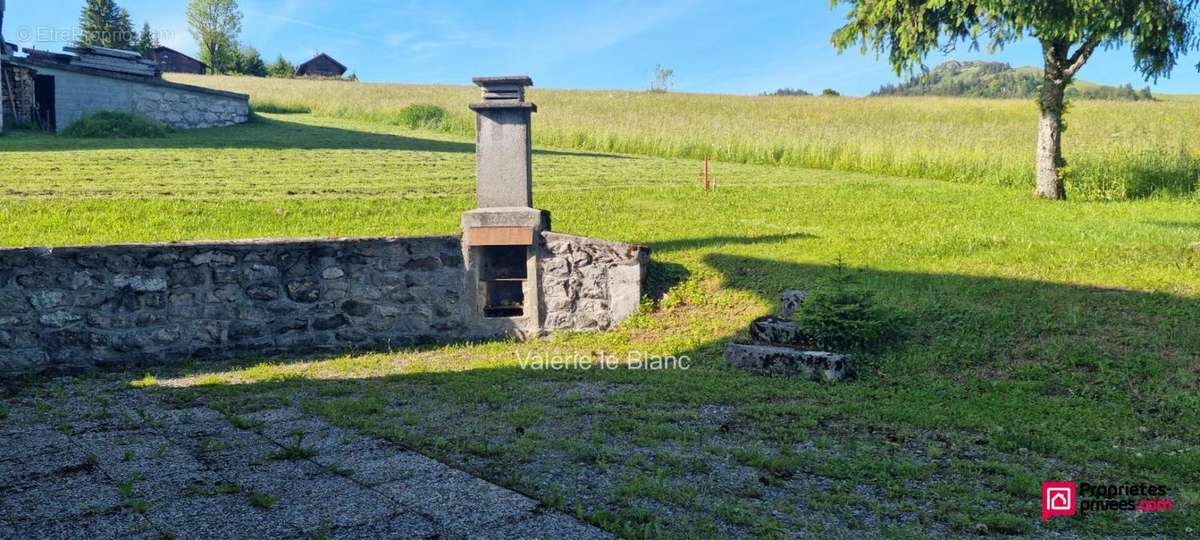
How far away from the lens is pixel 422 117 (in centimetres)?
3434

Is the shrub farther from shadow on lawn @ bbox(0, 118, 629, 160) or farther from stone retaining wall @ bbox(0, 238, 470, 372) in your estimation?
stone retaining wall @ bbox(0, 238, 470, 372)

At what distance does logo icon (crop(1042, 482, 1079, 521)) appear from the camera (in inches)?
183

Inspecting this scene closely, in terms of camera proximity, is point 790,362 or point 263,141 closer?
point 790,362

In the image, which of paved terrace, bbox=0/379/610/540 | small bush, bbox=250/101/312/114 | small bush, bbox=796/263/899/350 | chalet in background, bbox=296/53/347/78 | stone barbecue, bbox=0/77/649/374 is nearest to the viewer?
paved terrace, bbox=0/379/610/540

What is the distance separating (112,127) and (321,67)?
61578 mm

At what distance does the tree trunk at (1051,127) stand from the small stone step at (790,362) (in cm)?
1312

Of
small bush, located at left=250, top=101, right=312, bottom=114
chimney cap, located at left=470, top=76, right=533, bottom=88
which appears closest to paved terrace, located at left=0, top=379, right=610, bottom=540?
chimney cap, located at left=470, top=76, right=533, bottom=88

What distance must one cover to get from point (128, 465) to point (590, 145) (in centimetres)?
2429

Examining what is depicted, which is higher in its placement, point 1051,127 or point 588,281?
point 1051,127

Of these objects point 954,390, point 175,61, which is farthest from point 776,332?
point 175,61

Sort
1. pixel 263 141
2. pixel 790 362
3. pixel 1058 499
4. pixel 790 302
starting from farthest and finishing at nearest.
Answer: pixel 263 141, pixel 790 302, pixel 790 362, pixel 1058 499

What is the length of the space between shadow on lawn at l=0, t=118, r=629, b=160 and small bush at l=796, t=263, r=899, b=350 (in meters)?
17.0

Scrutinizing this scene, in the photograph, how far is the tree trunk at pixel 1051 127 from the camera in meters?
18.4

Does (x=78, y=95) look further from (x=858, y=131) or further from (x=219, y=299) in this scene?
(x=858, y=131)
